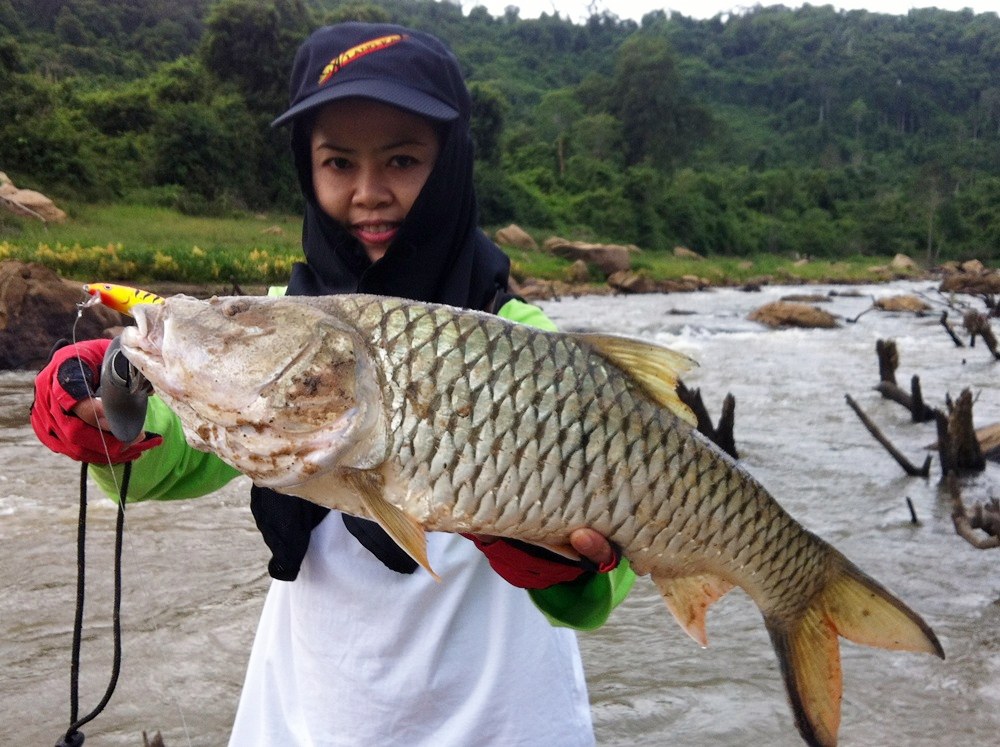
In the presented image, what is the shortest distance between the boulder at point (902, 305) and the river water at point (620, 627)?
15.7m

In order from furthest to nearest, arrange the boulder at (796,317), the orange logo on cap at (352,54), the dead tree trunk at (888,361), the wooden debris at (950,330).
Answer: the boulder at (796,317) < the wooden debris at (950,330) < the dead tree trunk at (888,361) < the orange logo on cap at (352,54)

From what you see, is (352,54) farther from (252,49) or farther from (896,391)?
(252,49)

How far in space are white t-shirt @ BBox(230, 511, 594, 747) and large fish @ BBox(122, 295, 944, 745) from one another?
0.34 m

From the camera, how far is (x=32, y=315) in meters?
10.6

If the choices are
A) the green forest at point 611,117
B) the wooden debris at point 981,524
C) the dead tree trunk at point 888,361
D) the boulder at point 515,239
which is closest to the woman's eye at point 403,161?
the wooden debris at point 981,524

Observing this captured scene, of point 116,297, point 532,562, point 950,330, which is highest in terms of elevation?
point 116,297

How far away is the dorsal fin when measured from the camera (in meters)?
1.52

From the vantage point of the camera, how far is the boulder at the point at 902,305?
21856mm

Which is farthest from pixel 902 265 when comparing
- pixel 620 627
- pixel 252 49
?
pixel 620 627

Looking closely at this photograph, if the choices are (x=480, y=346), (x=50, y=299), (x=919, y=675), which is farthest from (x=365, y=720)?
(x=50, y=299)

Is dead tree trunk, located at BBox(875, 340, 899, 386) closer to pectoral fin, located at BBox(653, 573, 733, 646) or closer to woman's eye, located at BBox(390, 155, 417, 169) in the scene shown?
pectoral fin, located at BBox(653, 573, 733, 646)

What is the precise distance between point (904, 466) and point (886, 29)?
435 ft

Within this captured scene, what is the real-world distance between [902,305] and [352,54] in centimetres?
2276

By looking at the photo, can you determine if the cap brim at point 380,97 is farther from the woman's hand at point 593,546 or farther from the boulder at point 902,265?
the boulder at point 902,265
